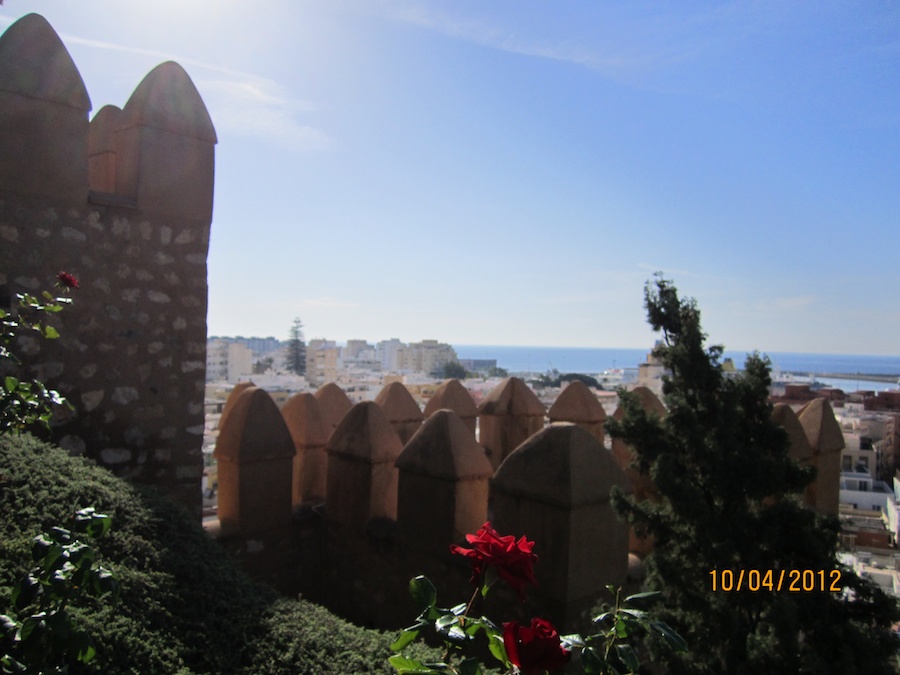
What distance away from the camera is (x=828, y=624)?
3814 mm

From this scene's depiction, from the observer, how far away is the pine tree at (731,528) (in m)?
3.71

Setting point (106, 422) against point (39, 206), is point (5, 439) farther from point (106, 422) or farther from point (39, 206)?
point (39, 206)

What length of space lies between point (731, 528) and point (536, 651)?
3.27 m

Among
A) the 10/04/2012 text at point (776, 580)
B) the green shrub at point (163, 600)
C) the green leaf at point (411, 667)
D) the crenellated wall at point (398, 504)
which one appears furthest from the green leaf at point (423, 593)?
the 10/04/2012 text at point (776, 580)

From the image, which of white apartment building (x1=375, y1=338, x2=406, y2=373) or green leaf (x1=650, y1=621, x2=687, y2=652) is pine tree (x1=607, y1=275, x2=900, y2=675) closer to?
green leaf (x1=650, y1=621, x2=687, y2=652)

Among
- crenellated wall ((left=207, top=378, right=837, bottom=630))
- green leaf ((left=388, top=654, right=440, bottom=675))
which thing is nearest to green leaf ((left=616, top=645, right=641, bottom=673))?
green leaf ((left=388, top=654, right=440, bottom=675))

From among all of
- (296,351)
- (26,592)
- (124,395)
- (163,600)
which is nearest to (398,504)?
(124,395)

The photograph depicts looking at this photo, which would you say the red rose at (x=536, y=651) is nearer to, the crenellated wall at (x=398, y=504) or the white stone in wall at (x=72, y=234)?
the crenellated wall at (x=398, y=504)

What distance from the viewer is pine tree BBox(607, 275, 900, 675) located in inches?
146

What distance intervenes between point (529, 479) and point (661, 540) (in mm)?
993

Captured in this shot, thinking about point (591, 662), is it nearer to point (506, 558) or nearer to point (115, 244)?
point (506, 558)

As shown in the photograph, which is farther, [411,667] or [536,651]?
[411,667]

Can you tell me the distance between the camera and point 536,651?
1.24 meters

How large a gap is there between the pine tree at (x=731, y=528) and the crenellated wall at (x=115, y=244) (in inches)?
128
